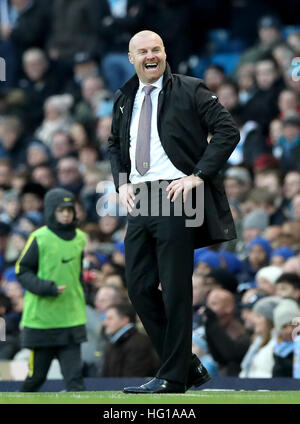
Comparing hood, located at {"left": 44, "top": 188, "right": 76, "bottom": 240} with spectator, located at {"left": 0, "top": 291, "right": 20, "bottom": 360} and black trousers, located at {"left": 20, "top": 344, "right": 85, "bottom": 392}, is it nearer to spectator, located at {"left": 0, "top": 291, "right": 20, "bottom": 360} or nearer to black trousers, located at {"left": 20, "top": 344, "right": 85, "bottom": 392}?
black trousers, located at {"left": 20, "top": 344, "right": 85, "bottom": 392}

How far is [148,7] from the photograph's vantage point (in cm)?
1947

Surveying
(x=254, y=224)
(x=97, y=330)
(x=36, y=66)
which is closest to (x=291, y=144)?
(x=254, y=224)

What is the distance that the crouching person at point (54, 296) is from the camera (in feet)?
36.9

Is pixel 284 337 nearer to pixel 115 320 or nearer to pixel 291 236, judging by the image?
pixel 115 320

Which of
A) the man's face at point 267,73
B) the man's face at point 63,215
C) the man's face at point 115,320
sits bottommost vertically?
the man's face at point 115,320

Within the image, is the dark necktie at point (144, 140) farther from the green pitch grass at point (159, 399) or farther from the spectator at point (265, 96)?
the spectator at point (265, 96)

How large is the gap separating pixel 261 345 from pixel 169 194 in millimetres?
3746

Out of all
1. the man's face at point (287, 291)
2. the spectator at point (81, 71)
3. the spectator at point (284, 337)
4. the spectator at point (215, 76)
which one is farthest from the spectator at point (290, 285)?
the spectator at point (81, 71)

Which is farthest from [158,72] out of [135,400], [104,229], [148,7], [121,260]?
[148,7]

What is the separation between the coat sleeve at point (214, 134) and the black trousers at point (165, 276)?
0.93 ft

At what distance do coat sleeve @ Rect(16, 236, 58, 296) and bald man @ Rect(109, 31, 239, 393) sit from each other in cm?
241

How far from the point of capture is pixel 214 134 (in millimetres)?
8727
